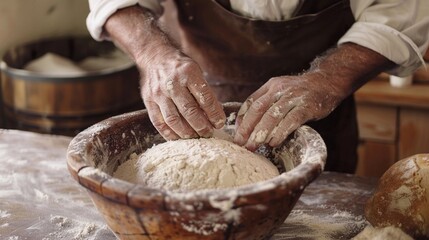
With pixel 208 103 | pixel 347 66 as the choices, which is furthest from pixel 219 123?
pixel 347 66

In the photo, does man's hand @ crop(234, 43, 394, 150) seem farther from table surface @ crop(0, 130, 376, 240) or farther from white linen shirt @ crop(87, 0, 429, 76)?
table surface @ crop(0, 130, 376, 240)

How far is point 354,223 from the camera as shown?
1.43 m

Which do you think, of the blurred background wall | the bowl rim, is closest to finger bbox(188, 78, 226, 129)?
the bowl rim

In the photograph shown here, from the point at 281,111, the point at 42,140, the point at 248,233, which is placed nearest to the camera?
the point at 248,233

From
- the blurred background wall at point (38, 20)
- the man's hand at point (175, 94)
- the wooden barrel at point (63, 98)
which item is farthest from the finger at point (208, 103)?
the blurred background wall at point (38, 20)

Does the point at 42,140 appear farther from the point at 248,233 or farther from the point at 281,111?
the point at 248,233

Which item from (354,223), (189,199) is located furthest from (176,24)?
(189,199)

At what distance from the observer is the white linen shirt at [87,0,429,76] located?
1.66 m

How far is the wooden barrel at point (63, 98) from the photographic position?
9.08 ft

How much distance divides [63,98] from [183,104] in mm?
1538

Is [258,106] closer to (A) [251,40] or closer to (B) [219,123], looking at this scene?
(B) [219,123]

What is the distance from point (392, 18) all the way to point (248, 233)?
0.84 metres

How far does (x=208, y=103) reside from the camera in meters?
1.37

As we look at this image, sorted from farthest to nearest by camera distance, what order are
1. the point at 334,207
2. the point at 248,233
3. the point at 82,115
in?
the point at 82,115 → the point at 334,207 → the point at 248,233
